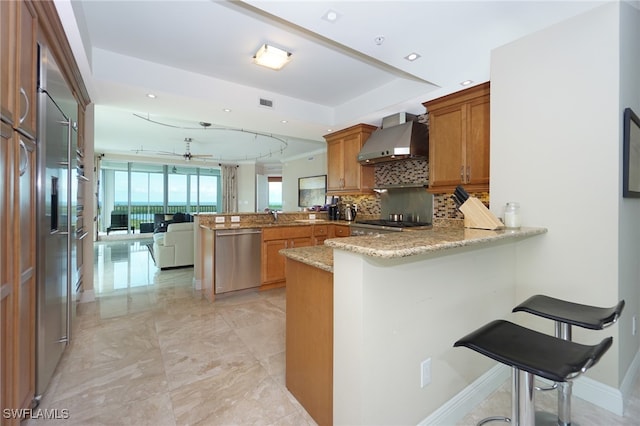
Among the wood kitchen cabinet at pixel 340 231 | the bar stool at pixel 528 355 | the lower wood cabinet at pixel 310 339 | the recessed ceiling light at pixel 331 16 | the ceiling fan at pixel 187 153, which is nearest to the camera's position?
the bar stool at pixel 528 355

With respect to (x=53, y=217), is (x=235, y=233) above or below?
below

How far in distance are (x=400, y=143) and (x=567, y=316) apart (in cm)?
257

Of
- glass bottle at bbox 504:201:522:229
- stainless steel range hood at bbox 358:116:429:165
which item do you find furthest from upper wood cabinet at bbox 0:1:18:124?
stainless steel range hood at bbox 358:116:429:165

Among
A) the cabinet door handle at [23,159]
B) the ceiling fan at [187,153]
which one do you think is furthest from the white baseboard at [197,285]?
the ceiling fan at [187,153]

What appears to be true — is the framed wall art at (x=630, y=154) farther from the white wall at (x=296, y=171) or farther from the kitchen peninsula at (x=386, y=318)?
the white wall at (x=296, y=171)

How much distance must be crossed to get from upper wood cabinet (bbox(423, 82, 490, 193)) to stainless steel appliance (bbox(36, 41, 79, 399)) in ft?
11.0

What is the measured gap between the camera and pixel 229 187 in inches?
412

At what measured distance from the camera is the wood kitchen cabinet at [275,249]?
13.0ft

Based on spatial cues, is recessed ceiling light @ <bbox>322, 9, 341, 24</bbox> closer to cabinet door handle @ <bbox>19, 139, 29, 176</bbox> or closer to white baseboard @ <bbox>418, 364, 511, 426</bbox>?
cabinet door handle @ <bbox>19, 139, 29, 176</bbox>

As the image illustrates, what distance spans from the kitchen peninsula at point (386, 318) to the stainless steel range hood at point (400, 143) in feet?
6.16

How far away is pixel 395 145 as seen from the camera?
3559 mm

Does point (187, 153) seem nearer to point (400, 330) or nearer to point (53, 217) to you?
point (53, 217)

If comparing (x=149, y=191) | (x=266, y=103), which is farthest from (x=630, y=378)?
(x=149, y=191)

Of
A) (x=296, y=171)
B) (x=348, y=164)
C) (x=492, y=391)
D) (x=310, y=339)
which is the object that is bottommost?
(x=492, y=391)
